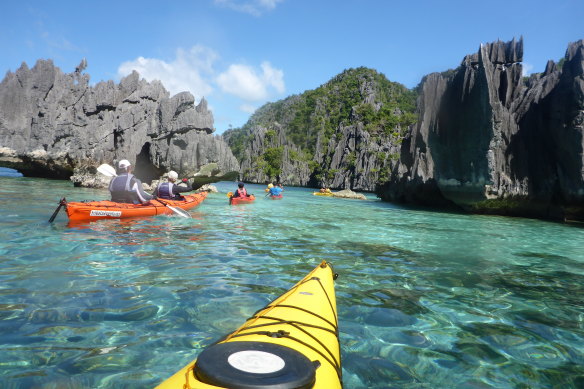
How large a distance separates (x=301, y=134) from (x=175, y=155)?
79.6 meters

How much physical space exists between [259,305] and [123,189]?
8.03 metres

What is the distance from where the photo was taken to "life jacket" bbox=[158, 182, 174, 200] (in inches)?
514

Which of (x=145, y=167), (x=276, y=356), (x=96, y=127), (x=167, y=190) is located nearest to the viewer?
(x=276, y=356)

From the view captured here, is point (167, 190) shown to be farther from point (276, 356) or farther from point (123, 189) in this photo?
point (276, 356)

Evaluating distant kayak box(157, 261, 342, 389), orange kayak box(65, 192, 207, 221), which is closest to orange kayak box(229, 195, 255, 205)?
orange kayak box(65, 192, 207, 221)

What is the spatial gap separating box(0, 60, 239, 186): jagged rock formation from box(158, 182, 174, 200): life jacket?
19.0m

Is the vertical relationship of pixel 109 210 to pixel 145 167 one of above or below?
below

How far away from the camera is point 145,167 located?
34.0 metres

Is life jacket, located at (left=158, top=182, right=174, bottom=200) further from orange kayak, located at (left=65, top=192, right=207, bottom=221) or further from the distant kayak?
the distant kayak

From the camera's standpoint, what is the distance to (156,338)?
11.0ft

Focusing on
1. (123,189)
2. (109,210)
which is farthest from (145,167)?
(109,210)

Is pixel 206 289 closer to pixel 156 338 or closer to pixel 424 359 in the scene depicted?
pixel 156 338

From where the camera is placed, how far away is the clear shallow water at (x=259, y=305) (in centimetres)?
298

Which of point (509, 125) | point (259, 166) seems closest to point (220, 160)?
point (509, 125)
